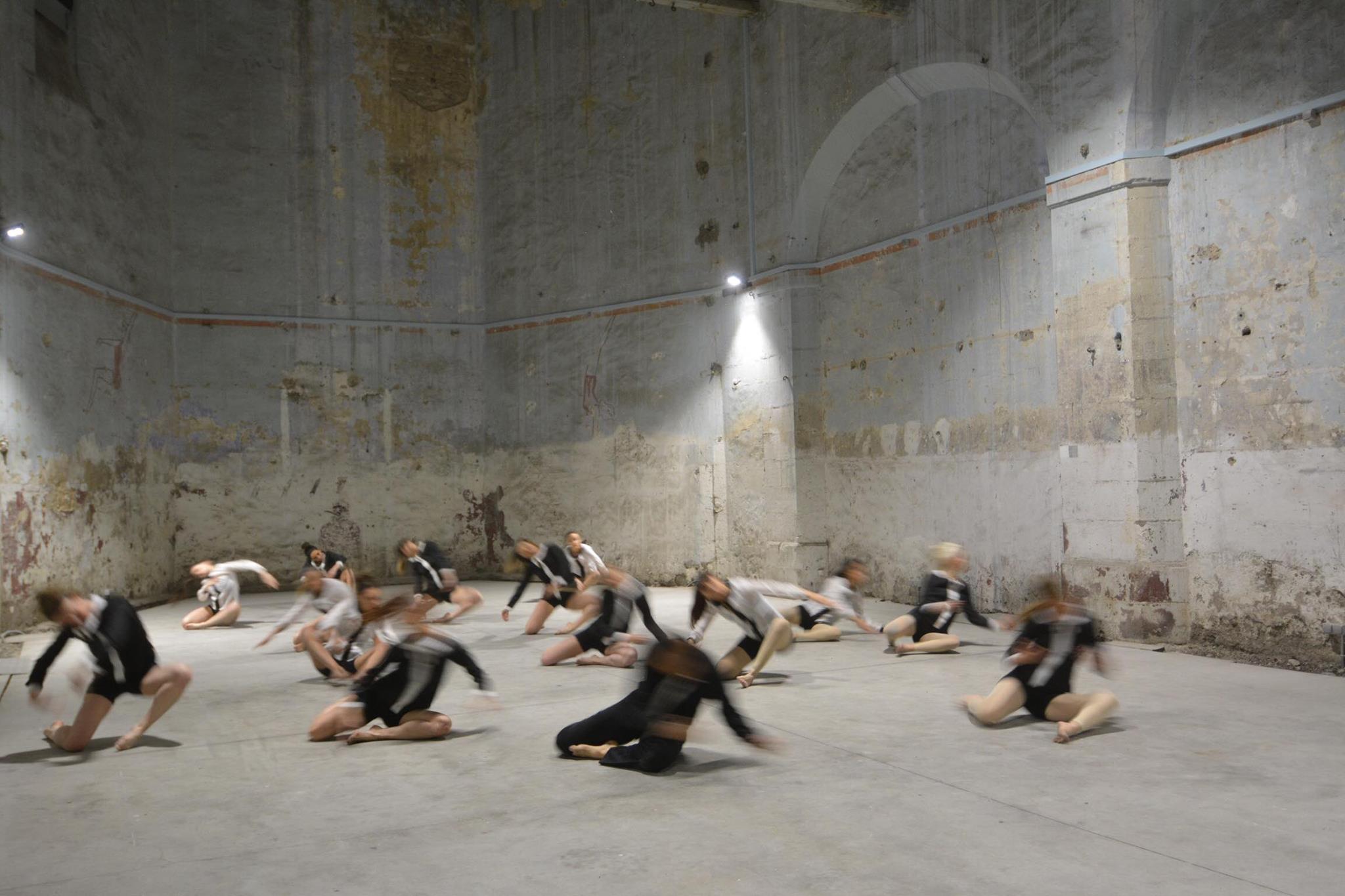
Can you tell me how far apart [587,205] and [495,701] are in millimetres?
11224

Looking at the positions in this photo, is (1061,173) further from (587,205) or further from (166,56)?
(166,56)

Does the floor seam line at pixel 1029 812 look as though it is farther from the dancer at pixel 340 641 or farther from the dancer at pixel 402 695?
the dancer at pixel 340 641

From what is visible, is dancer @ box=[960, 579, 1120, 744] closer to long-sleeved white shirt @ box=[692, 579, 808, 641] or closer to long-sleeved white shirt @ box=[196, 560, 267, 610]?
A: long-sleeved white shirt @ box=[692, 579, 808, 641]

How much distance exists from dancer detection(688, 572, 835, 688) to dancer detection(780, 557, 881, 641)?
1451mm

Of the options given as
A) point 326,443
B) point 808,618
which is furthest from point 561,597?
point 326,443

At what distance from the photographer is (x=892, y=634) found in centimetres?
990

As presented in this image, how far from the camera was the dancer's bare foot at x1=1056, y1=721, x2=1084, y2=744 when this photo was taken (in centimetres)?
625

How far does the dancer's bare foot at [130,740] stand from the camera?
259 inches

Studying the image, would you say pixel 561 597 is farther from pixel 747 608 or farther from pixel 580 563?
pixel 747 608

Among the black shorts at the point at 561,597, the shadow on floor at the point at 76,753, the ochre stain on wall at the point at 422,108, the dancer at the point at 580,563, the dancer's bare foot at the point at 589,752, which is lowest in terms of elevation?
the shadow on floor at the point at 76,753

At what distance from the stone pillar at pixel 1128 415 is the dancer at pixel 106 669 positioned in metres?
7.94

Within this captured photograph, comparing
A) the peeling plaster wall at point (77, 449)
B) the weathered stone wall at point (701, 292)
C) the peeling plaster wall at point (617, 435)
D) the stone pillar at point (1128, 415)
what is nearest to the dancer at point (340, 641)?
the peeling plaster wall at point (77, 449)

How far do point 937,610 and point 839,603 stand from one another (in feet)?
3.18

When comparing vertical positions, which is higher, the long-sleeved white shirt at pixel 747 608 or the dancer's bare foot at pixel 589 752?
the long-sleeved white shirt at pixel 747 608
